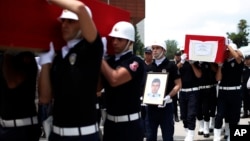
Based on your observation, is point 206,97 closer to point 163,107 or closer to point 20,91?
point 163,107

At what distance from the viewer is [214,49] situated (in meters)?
7.61

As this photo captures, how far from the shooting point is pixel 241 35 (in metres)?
42.5

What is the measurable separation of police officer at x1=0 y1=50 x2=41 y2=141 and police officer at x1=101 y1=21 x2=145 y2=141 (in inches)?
28.0

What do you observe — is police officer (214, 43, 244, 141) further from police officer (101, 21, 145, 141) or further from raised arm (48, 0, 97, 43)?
raised arm (48, 0, 97, 43)

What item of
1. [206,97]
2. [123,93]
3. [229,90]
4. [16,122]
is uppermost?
[123,93]

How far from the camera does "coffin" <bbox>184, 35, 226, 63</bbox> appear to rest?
756cm

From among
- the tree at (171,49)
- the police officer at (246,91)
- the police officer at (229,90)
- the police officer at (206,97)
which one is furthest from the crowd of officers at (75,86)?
the tree at (171,49)

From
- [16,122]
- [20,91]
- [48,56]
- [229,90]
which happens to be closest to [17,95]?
[20,91]

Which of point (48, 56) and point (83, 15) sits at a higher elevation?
point (83, 15)

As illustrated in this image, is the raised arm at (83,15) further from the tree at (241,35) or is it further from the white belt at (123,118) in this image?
the tree at (241,35)

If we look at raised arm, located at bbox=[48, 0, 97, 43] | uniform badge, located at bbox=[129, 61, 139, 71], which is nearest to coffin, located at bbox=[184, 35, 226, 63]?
uniform badge, located at bbox=[129, 61, 139, 71]

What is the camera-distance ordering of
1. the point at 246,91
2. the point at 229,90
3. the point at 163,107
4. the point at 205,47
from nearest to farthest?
the point at 163,107, the point at 205,47, the point at 229,90, the point at 246,91

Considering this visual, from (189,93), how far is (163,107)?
2.40 meters

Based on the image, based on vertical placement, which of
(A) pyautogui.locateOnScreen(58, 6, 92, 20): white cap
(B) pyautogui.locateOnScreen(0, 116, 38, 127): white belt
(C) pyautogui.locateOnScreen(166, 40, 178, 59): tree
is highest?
(A) pyautogui.locateOnScreen(58, 6, 92, 20): white cap
